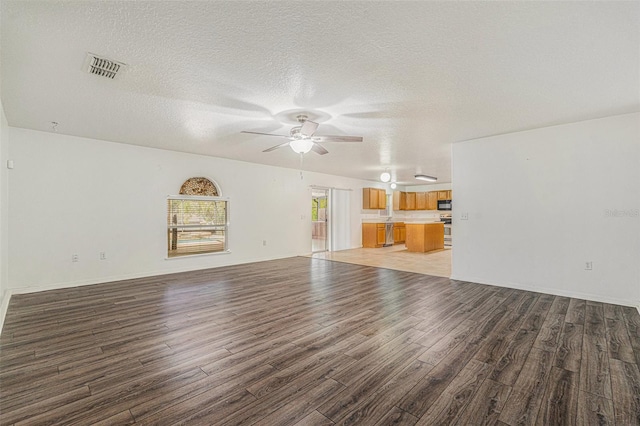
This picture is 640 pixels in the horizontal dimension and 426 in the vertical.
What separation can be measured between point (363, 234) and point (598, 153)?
6.87 metres

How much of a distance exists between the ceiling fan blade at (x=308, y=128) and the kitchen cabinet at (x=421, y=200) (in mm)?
9336

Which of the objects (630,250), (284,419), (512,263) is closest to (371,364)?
(284,419)

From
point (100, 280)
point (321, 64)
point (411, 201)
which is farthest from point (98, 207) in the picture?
point (411, 201)

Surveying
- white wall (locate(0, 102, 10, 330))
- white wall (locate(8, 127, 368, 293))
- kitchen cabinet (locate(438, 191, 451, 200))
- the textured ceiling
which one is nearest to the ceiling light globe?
the textured ceiling

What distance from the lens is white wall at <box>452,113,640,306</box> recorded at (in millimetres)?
3691

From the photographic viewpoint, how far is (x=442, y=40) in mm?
2096

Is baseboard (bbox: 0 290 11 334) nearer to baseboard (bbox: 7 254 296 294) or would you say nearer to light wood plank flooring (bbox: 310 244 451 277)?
baseboard (bbox: 7 254 296 294)

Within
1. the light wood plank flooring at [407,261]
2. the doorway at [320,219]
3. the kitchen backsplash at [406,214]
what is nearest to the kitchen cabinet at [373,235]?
the kitchen backsplash at [406,214]

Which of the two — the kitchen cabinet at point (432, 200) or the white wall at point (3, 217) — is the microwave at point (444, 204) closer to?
the kitchen cabinet at point (432, 200)

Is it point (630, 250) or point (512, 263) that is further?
point (512, 263)

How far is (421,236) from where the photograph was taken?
28.1ft

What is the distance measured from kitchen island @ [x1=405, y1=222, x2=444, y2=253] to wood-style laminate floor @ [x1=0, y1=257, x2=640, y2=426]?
451 cm

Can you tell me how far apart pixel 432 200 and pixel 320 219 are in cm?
490

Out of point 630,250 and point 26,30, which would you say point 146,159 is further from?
point 630,250
